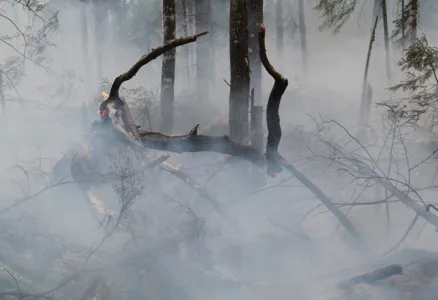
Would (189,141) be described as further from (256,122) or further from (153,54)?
(256,122)

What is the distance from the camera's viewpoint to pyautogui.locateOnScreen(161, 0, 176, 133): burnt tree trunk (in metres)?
12.1

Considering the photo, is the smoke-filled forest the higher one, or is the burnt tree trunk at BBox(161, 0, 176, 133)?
the burnt tree trunk at BBox(161, 0, 176, 133)

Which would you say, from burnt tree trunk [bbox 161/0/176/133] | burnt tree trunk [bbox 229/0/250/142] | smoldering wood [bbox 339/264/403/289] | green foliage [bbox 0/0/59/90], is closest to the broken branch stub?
smoldering wood [bbox 339/264/403/289]

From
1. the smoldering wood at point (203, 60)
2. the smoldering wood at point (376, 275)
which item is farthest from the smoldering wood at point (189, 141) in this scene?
the smoldering wood at point (203, 60)

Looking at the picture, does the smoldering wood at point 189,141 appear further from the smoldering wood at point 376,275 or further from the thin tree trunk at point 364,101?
the thin tree trunk at point 364,101

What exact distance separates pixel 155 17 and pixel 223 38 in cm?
425

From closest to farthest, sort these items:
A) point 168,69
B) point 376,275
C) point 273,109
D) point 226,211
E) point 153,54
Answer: point 273,109 < point 153,54 < point 376,275 < point 226,211 < point 168,69

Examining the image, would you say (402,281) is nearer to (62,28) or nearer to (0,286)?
(0,286)

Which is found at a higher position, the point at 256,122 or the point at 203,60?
the point at 203,60

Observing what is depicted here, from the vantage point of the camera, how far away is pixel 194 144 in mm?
6285

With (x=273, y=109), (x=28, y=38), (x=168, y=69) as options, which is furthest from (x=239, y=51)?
(x=273, y=109)

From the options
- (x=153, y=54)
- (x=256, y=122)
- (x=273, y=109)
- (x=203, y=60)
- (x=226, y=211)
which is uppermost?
(x=203, y=60)

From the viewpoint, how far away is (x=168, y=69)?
41.4 ft

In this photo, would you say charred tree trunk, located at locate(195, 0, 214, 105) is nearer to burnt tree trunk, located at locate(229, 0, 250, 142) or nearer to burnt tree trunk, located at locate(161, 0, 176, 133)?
burnt tree trunk, located at locate(161, 0, 176, 133)
